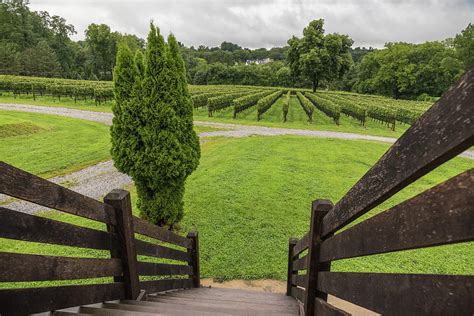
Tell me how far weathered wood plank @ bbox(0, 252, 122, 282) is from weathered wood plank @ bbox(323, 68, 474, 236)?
5.19 ft

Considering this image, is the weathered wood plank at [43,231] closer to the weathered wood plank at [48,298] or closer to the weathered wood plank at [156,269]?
the weathered wood plank at [48,298]

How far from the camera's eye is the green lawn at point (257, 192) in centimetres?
619

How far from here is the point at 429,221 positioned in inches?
33.8

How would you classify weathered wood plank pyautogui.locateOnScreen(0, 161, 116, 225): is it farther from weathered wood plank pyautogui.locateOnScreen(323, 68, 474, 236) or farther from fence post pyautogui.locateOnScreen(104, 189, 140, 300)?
weathered wood plank pyautogui.locateOnScreen(323, 68, 474, 236)

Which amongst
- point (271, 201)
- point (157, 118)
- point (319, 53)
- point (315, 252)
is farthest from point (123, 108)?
point (319, 53)

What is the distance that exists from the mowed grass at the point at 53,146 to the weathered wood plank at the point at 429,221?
1217cm

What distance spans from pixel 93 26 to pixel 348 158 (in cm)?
7240

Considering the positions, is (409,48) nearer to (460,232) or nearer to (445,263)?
(445,263)

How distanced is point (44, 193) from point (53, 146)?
14913 millimetres

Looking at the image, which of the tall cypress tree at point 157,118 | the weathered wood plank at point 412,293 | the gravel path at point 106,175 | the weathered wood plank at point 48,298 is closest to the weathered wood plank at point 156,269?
the weathered wood plank at point 48,298

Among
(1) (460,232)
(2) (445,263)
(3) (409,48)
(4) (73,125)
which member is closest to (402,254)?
(2) (445,263)

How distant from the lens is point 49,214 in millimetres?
8047

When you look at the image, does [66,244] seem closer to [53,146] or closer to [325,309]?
[325,309]

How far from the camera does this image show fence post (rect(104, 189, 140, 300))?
2164 millimetres
